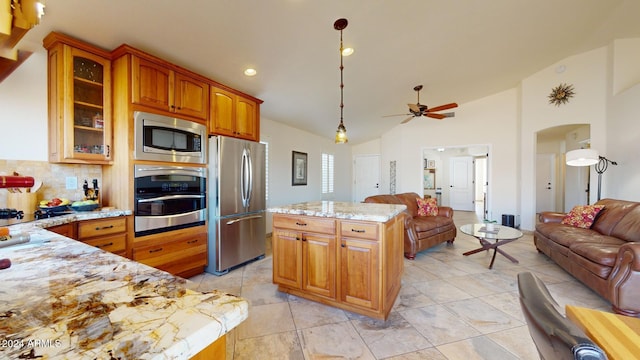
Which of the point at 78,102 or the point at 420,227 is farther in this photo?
the point at 420,227

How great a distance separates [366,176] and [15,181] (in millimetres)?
7632

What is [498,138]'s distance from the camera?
5645 millimetres

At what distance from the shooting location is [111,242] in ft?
7.12

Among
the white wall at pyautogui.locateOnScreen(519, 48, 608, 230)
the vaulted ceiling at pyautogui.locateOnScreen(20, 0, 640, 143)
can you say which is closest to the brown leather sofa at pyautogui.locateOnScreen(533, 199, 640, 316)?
the white wall at pyautogui.locateOnScreen(519, 48, 608, 230)

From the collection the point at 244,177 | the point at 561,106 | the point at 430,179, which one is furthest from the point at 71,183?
the point at 430,179

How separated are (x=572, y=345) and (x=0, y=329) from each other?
1.11 metres

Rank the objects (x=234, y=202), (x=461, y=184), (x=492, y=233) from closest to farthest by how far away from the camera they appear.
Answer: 1. (x=234, y=202)
2. (x=492, y=233)
3. (x=461, y=184)

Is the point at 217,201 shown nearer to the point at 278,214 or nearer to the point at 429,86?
the point at 278,214

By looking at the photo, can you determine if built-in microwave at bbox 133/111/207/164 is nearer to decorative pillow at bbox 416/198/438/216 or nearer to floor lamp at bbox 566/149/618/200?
decorative pillow at bbox 416/198/438/216

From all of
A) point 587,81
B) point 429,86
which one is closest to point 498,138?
point 587,81

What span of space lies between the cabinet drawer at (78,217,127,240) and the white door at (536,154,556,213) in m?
9.39

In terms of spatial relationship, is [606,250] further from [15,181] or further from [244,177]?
[15,181]

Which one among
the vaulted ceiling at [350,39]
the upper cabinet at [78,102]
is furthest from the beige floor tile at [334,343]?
the vaulted ceiling at [350,39]

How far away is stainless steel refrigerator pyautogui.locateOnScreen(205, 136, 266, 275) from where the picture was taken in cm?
292
